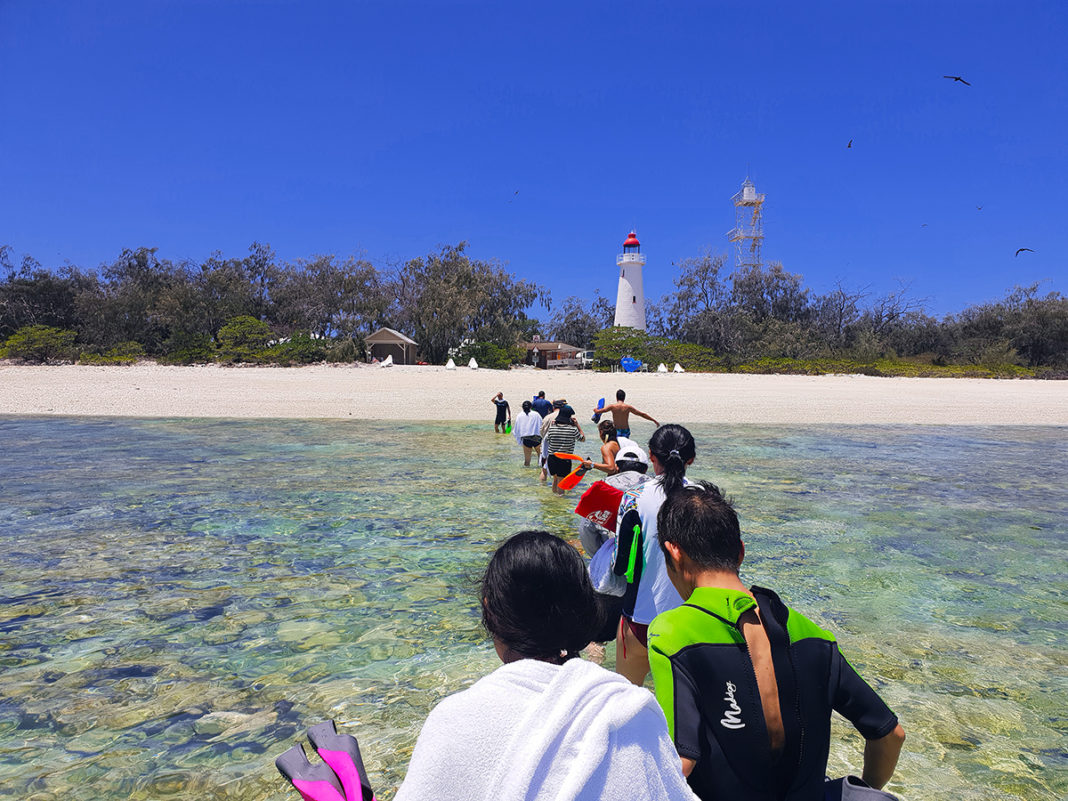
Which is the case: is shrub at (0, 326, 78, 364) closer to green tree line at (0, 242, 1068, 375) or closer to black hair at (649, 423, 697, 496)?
green tree line at (0, 242, 1068, 375)

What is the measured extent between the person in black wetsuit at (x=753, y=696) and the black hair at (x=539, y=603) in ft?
1.51

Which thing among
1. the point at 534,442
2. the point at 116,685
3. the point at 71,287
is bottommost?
the point at 116,685

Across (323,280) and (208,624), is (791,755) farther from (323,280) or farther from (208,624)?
(323,280)

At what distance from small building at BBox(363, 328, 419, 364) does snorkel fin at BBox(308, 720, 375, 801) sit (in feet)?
143

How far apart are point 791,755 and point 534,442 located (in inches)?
382

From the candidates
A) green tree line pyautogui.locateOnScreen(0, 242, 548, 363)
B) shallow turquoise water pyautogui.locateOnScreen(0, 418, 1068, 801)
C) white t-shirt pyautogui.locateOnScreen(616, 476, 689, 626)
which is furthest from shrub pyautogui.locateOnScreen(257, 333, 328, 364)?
white t-shirt pyautogui.locateOnScreen(616, 476, 689, 626)

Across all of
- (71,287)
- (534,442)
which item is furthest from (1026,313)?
(71,287)

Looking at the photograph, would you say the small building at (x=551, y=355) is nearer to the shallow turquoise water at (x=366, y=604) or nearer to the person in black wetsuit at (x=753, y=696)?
the shallow turquoise water at (x=366, y=604)

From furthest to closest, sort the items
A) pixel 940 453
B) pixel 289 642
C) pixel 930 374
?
pixel 930 374 → pixel 940 453 → pixel 289 642

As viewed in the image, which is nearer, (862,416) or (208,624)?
(208,624)

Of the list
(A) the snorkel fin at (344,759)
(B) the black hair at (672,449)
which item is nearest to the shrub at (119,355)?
(B) the black hair at (672,449)

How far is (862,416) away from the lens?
2305 centimetres

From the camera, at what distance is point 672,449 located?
3455mm

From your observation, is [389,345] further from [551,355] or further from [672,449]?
[672,449]
